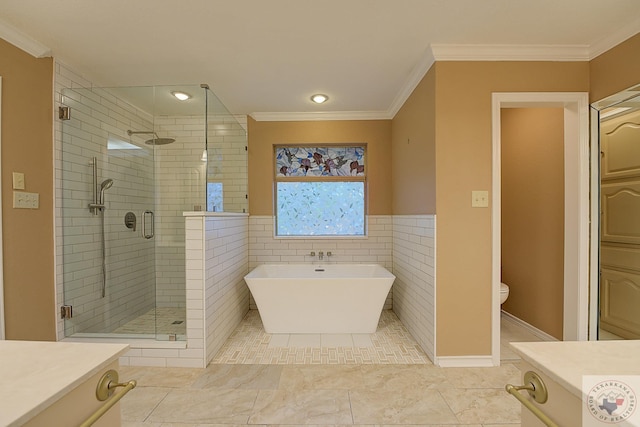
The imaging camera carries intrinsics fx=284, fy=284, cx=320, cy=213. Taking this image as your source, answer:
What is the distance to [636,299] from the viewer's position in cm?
197

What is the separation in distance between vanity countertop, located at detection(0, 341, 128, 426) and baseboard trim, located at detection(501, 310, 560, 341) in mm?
3294

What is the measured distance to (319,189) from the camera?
3.86 metres

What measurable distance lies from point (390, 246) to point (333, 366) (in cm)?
182

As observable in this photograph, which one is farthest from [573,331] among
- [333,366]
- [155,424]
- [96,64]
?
[96,64]

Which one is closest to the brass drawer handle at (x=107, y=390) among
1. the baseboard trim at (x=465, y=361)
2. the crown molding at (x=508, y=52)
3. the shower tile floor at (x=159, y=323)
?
the shower tile floor at (x=159, y=323)

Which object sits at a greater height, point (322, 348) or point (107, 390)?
point (107, 390)

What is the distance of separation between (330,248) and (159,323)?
2.03 meters

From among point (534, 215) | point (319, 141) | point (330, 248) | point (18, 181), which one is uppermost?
point (319, 141)

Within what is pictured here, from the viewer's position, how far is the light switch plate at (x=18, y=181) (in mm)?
2055

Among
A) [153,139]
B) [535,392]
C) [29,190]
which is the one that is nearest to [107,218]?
[29,190]

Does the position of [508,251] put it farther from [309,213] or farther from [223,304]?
[223,304]

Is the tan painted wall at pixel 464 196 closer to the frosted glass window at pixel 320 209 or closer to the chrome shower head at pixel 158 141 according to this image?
the frosted glass window at pixel 320 209

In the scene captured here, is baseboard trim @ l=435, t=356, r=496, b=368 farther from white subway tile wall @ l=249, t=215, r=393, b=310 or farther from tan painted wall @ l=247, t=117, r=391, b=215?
tan painted wall @ l=247, t=117, r=391, b=215

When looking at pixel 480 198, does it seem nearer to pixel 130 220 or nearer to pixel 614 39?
pixel 614 39
